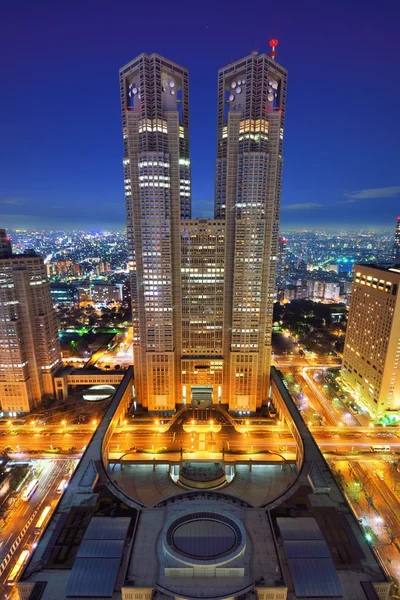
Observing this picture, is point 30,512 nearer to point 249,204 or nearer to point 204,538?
point 204,538

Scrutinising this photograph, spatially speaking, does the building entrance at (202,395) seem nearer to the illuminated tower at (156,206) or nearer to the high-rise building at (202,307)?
the high-rise building at (202,307)

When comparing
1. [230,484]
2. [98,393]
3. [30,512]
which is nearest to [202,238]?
[230,484]

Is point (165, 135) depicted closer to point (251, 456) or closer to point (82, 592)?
point (251, 456)

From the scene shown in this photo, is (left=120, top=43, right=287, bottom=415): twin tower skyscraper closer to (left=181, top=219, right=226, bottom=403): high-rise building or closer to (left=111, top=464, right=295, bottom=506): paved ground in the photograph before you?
(left=181, top=219, right=226, bottom=403): high-rise building

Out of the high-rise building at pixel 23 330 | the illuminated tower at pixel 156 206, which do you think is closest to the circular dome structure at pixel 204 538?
the illuminated tower at pixel 156 206

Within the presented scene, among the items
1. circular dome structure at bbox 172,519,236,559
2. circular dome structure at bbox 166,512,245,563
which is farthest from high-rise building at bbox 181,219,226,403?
circular dome structure at bbox 172,519,236,559

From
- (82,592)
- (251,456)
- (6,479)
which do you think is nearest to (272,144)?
(251,456)
